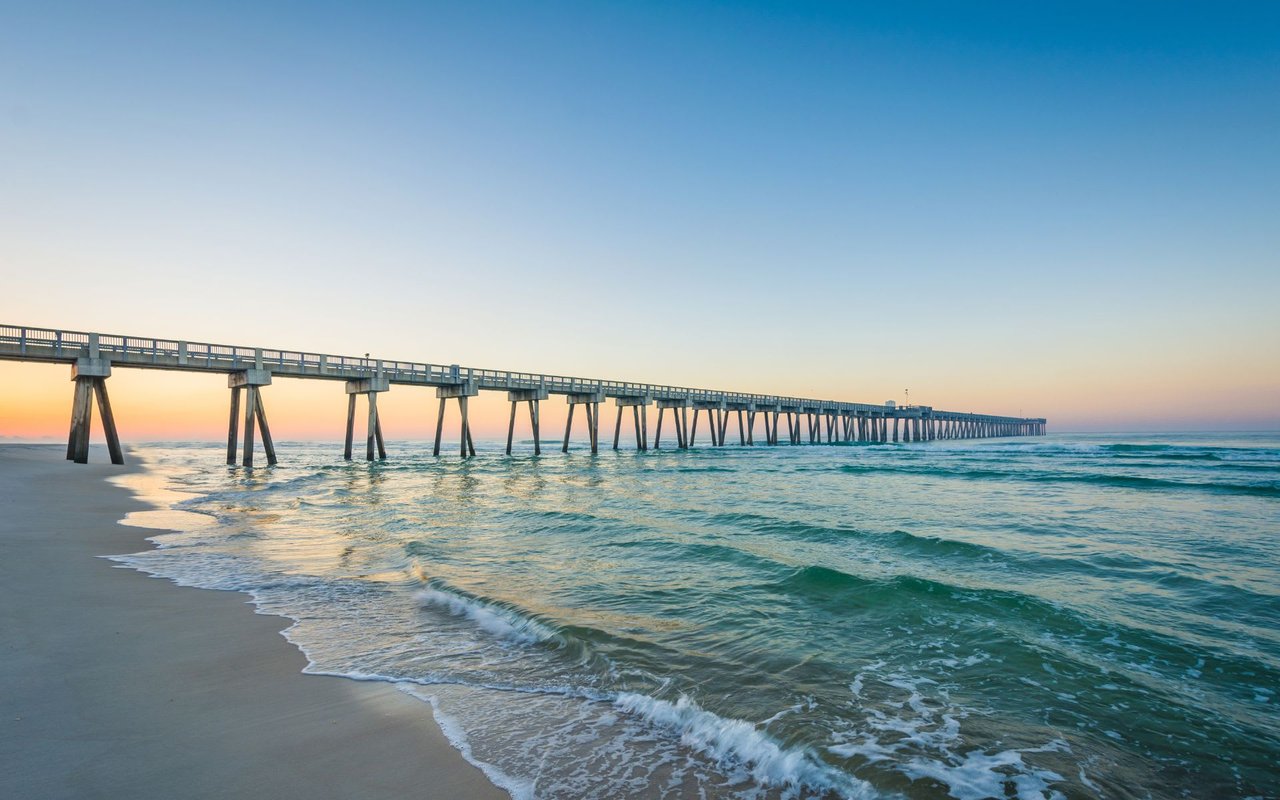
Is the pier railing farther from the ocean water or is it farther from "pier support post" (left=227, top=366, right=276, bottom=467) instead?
the ocean water

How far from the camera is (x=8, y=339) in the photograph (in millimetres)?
22812

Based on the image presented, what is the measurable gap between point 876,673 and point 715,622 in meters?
1.93

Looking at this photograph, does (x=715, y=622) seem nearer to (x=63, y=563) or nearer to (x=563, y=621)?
(x=563, y=621)

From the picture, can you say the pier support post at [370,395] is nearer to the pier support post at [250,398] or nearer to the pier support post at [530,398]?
the pier support post at [250,398]

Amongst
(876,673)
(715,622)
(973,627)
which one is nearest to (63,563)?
(715,622)

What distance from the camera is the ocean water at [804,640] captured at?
374cm

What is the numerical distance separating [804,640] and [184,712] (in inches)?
216

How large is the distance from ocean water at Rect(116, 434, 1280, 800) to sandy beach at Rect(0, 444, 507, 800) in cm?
36

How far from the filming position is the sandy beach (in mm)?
3191

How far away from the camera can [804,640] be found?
6.07 metres

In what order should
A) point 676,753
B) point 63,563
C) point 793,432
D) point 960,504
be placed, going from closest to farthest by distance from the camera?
point 676,753, point 63,563, point 960,504, point 793,432

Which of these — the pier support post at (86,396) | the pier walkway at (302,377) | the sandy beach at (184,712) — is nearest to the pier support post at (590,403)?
the pier walkway at (302,377)

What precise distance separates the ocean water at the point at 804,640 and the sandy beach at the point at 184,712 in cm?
36

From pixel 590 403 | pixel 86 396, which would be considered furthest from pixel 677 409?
pixel 86 396
